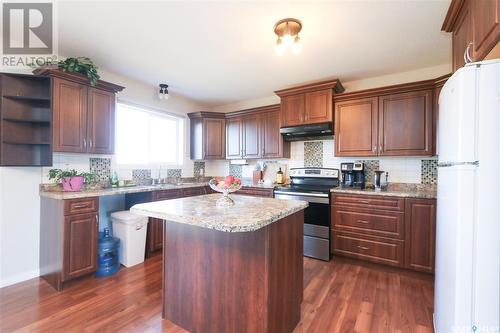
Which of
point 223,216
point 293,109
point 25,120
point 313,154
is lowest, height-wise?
point 223,216

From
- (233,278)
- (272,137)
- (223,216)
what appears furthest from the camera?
(272,137)

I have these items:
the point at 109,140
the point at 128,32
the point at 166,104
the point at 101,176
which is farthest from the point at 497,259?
the point at 166,104

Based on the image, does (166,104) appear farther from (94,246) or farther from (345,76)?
(345,76)

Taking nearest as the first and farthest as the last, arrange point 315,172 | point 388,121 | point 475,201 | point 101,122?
point 475,201, point 101,122, point 388,121, point 315,172

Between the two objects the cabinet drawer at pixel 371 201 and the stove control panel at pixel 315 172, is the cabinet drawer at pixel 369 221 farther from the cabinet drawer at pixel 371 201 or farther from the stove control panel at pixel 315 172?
the stove control panel at pixel 315 172

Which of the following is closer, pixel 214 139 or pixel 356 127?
pixel 356 127

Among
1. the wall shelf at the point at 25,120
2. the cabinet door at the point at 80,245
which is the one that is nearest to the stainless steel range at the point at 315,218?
the cabinet door at the point at 80,245

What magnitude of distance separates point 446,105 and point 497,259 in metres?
0.89

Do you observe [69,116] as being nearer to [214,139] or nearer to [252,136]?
[214,139]

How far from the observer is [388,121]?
2939mm

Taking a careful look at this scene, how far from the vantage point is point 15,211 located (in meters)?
2.39

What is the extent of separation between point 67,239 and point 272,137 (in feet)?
9.81

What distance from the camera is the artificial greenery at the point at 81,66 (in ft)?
8.05

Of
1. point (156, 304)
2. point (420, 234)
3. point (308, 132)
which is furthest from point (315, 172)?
point (156, 304)
